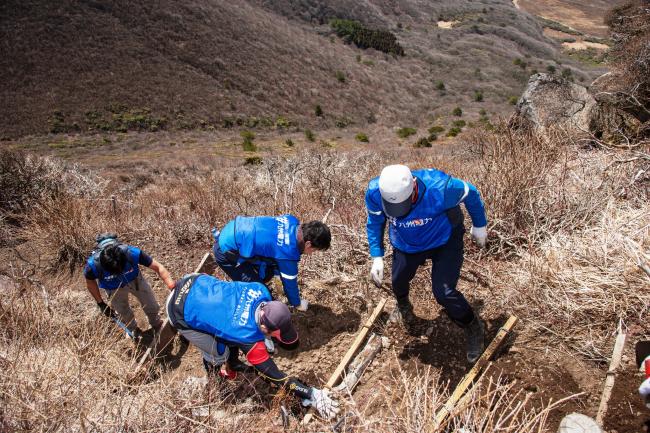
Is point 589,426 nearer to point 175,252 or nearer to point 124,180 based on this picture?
point 175,252

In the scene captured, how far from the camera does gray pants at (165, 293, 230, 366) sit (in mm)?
3145

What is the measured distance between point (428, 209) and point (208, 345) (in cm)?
208

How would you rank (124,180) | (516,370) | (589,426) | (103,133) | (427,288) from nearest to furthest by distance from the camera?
(589,426) < (516,370) < (427,288) < (124,180) < (103,133)

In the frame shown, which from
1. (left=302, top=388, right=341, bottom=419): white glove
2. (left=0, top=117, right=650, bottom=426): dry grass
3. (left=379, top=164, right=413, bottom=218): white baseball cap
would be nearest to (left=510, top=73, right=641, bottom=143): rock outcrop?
(left=0, top=117, right=650, bottom=426): dry grass

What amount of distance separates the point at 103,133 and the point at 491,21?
5658 cm

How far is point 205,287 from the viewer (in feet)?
10.4

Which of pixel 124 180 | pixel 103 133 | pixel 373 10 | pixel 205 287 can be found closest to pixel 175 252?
pixel 205 287

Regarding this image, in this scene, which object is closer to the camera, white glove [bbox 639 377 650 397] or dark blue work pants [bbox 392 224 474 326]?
white glove [bbox 639 377 650 397]

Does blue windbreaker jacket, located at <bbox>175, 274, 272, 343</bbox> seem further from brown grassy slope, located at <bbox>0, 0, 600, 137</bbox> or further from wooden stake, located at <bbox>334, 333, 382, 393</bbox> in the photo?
brown grassy slope, located at <bbox>0, 0, 600, 137</bbox>

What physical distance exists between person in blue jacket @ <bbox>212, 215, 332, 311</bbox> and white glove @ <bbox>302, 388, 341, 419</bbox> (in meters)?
0.90

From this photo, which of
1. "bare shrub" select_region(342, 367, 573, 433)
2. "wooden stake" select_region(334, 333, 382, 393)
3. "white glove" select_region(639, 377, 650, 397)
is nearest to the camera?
"bare shrub" select_region(342, 367, 573, 433)

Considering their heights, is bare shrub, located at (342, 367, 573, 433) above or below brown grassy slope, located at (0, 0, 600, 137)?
above

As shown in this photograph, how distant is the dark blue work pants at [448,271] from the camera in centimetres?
318

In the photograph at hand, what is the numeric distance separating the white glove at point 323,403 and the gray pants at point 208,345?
30.3 inches
